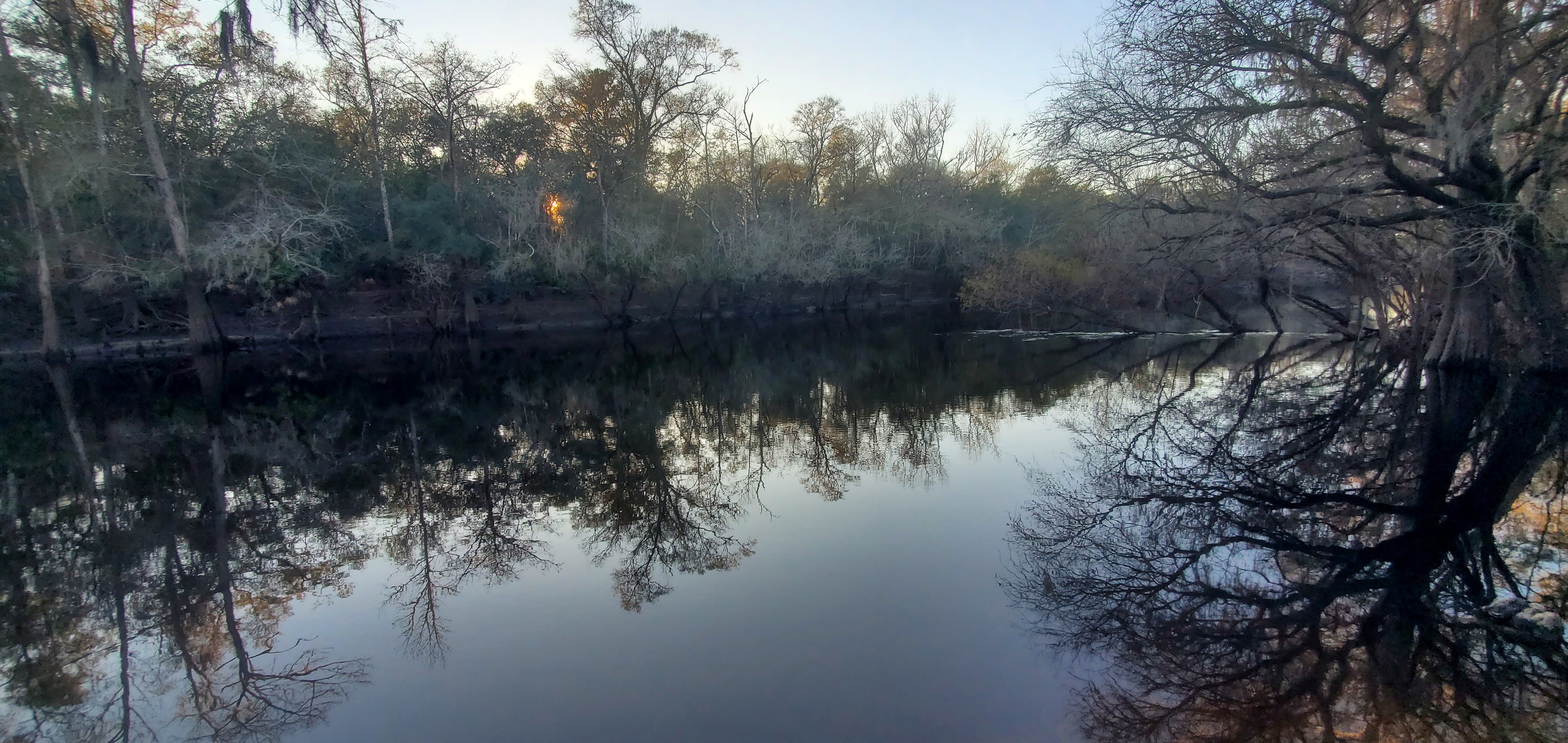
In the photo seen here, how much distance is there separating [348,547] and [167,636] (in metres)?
1.73

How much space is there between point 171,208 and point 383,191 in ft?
20.7

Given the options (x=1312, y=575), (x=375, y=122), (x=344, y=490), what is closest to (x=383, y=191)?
(x=375, y=122)

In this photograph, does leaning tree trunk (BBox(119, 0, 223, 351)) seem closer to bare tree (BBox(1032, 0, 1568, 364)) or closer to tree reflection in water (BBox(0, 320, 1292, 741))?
tree reflection in water (BBox(0, 320, 1292, 741))

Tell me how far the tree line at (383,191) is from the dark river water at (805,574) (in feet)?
25.5

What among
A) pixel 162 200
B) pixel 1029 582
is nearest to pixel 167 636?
pixel 1029 582

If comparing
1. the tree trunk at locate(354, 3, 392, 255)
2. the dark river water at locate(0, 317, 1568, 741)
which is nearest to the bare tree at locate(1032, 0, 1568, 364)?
the dark river water at locate(0, 317, 1568, 741)

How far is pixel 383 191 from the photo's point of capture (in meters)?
25.8

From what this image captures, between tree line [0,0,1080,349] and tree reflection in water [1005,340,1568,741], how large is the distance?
10.9 meters

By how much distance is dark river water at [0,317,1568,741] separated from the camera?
12.9ft

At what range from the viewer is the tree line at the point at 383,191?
19812mm

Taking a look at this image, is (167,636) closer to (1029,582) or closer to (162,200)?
(1029,582)

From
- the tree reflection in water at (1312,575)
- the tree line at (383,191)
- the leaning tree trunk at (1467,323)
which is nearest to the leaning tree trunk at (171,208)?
the tree line at (383,191)

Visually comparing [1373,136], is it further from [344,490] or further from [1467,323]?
[344,490]

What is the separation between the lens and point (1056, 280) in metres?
26.9
